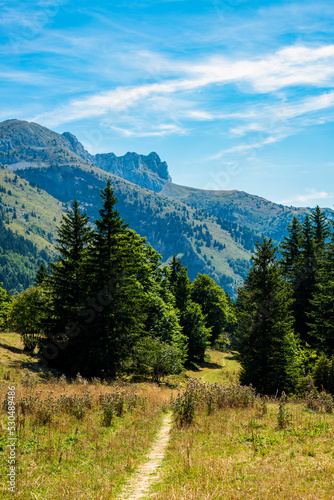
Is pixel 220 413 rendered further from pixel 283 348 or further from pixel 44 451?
pixel 283 348

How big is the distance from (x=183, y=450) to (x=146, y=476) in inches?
53.6

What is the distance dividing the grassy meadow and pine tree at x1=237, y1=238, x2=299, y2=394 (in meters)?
12.5

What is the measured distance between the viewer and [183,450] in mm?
8773

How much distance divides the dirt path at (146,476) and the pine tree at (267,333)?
56.7 ft

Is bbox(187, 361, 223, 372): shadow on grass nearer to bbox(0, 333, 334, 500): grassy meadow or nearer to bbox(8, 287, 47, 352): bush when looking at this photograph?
bbox(8, 287, 47, 352): bush

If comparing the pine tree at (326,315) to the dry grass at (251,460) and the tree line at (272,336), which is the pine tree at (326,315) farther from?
the dry grass at (251,460)

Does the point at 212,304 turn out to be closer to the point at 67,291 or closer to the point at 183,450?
the point at 67,291

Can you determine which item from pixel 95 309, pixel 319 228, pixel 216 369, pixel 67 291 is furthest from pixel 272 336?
pixel 216 369

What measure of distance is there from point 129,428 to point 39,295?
86.5ft

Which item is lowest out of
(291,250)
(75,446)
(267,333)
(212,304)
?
(212,304)

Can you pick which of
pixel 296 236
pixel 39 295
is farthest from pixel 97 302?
pixel 296 236

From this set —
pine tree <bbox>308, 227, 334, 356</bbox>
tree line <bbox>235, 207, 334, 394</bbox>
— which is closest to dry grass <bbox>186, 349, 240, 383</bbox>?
pine tree <bbox>308, 227, 334, 356</bbox>

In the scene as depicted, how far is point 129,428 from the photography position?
11.9m

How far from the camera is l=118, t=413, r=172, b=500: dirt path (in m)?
6.82
